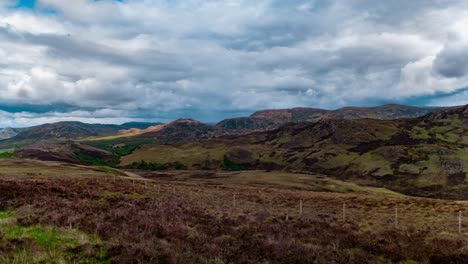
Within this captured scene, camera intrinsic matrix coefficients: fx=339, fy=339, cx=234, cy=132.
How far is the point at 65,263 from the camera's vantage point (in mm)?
10953

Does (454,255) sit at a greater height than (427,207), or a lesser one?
greater

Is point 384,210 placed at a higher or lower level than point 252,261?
lower

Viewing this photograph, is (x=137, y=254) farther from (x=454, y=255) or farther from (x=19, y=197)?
(x=19, y=197)

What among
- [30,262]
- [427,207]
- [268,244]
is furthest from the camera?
[427,207]

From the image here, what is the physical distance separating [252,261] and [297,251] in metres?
2.95

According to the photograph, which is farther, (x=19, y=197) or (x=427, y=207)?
(x=427, y=207)

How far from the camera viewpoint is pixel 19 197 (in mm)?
27281

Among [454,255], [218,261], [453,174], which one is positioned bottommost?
[453,174]

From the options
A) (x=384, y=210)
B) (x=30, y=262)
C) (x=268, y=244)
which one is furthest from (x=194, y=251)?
(x=384, y=210)

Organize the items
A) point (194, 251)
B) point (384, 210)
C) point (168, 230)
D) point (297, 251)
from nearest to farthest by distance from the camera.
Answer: point (194, 251)
point (297, 251)
point (168, 230)
point (384, 210)

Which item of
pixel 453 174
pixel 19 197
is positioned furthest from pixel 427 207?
pixel 453 174

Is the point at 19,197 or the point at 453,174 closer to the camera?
the point at 19,197

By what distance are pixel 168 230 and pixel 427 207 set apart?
47363 millimetres

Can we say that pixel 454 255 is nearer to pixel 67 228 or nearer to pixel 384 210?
pixel 67 228
